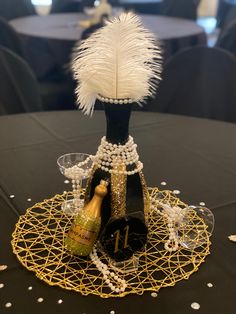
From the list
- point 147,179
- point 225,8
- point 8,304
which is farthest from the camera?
point 225,8

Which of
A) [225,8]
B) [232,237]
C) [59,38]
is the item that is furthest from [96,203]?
[225,8]

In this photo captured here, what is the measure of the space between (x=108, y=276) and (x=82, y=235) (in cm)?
8

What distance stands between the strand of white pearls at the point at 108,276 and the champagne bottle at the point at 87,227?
0.08ft

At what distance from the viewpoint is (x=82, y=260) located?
0.71 metres

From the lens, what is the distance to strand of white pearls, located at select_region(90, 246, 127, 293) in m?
0.66

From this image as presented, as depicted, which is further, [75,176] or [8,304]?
[75,176]

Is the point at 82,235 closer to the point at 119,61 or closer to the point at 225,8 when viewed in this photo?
the point at 119,61

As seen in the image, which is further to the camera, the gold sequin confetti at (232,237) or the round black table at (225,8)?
the round black table at (225,8)

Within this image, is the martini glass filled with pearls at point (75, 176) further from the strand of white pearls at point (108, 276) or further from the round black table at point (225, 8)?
the round black table at point (225, 8)

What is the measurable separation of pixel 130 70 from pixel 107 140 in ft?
0.41

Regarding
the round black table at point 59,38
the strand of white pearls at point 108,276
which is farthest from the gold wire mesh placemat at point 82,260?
the round black table at point 59,38

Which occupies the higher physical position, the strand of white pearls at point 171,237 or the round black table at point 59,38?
the strand of white pearls at point 171,237

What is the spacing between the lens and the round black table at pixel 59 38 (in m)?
2.45

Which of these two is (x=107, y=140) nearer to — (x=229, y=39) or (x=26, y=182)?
(x=26, y=182)
